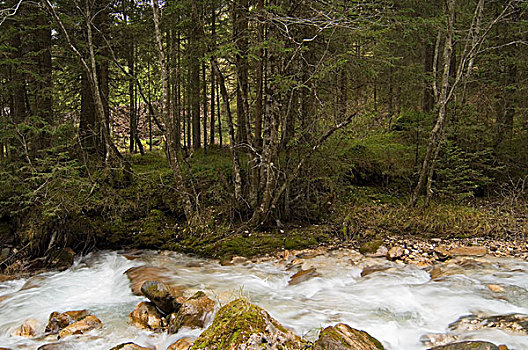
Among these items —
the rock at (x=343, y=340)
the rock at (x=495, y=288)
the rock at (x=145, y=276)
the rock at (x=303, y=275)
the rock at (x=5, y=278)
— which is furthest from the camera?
the rock at (x=5, y=278)

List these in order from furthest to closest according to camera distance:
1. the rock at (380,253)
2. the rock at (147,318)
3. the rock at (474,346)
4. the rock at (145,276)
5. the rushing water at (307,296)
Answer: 1. the rock at (380,253)
2. the rock at (145,276)
3. the rock at (147,318)
4. the rushing water at (307,296)
5. the rock at (474,346)

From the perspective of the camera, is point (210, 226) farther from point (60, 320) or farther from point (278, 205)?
point (60, 320)

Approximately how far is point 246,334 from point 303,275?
139 inches

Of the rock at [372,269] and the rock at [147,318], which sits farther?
the rock at [372,269]

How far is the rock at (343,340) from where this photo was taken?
309 cm

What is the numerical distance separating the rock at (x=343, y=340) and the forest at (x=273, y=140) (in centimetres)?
394

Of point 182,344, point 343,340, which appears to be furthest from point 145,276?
point 343,340

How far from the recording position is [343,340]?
3.20 m

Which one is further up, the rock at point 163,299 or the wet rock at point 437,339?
the rock at point 163,299

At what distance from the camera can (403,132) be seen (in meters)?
9.98

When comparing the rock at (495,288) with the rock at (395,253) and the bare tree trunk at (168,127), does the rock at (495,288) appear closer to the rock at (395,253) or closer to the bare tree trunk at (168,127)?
the rock at (395,253)

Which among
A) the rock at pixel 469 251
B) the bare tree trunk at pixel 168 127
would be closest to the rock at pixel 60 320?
the bare tree trunk at pixel 168 127

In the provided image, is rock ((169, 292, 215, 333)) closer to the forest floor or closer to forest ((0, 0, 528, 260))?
the forest floor

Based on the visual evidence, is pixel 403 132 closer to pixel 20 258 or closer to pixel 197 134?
pixel 197 134
